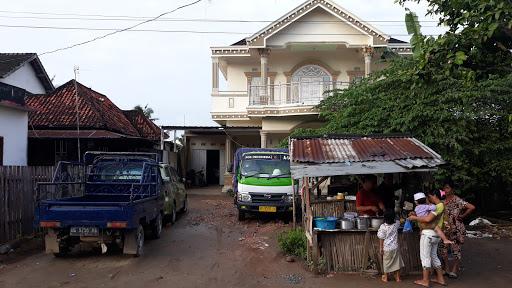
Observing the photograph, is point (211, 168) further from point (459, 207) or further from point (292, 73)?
point (459, 207)

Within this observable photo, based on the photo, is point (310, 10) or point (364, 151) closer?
point (364, 151)

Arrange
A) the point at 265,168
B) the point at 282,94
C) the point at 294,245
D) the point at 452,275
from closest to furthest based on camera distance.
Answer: the point at 452,275 → the point at 294,245 → the point at 265,168 → the point at 282,94

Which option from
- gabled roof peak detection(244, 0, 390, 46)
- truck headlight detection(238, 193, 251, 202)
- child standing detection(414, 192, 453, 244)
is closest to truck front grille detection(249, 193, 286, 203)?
truck headlight detection(238, 193, 251, 202)

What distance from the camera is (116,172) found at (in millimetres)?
12031

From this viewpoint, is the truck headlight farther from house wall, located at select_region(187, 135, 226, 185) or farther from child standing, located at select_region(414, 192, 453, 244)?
house wall, located at select_region(187, 135, 226, 185)

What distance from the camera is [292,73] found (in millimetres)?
24906

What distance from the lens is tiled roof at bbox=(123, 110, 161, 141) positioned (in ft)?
89.0

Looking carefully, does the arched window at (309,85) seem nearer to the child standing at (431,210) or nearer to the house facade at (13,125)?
the house facade at (13,125)

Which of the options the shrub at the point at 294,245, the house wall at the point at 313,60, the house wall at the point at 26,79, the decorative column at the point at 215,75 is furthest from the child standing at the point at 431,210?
the house wall at the point at 26,79

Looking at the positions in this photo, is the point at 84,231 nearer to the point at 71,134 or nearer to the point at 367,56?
the point at 71,134

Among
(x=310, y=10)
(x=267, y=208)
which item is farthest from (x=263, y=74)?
(x=267, y=208)

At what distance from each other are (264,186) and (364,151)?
5.40 metres

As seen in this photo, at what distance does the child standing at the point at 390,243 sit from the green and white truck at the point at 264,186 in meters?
5.48

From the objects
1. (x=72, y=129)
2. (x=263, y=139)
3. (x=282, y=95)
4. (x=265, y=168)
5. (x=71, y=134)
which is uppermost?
(x=282, y=95)
